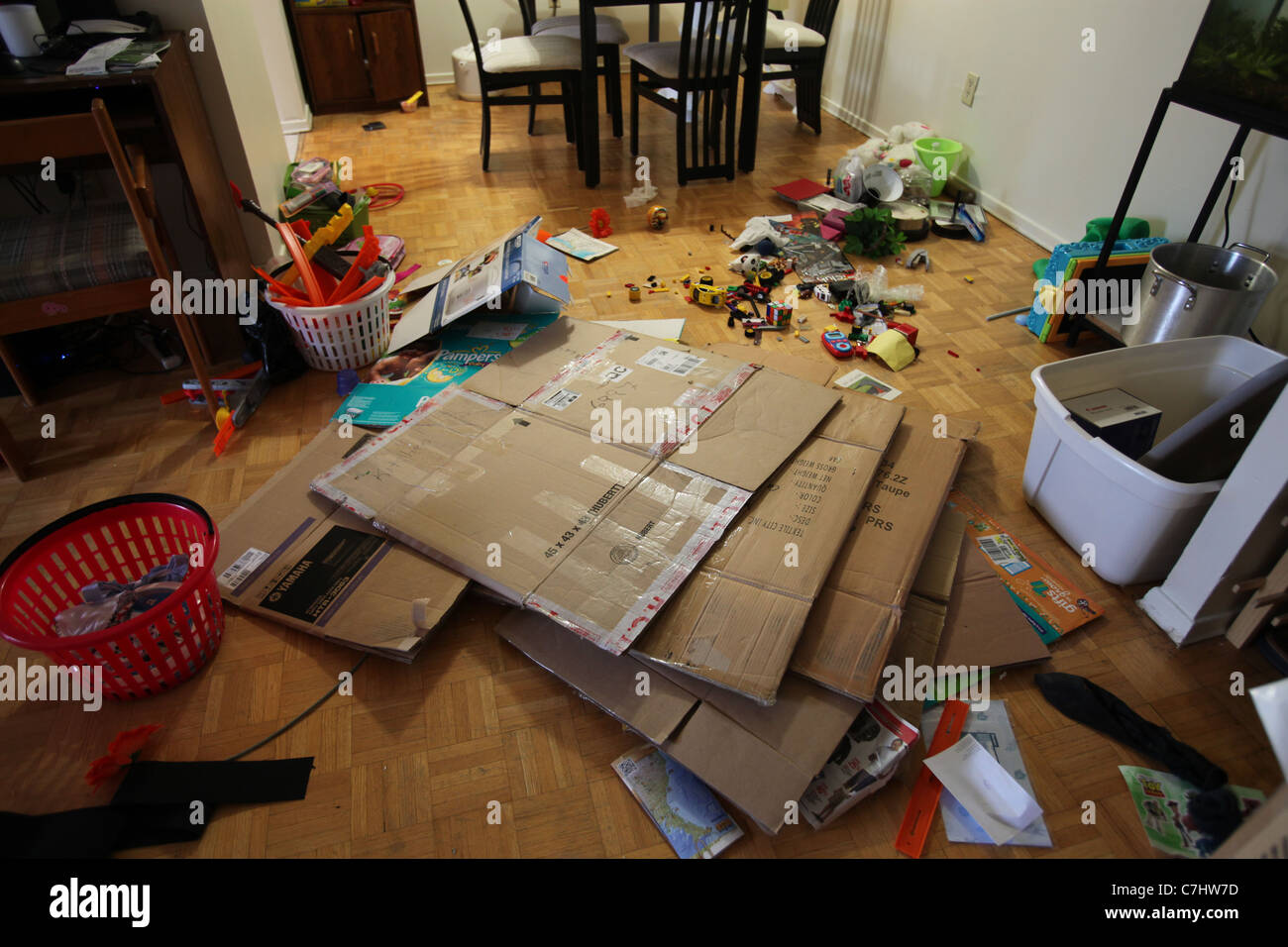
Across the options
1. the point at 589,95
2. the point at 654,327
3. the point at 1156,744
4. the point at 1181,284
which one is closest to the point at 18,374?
the point at 654,327

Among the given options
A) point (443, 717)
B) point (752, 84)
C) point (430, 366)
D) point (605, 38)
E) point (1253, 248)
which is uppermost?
point (605, 38)

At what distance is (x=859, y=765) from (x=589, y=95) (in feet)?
8.94

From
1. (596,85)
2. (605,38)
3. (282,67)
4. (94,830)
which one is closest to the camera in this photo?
(94,830)

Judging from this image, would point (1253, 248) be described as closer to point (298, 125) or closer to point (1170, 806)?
point (1170, 806)

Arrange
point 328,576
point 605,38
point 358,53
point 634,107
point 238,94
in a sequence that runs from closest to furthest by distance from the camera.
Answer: point 328,576 < point 238,94 < point 605,38 < point 634,107 < point 358,53

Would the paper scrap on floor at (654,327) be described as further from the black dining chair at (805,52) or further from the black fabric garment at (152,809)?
the black dining chair at (805,52)

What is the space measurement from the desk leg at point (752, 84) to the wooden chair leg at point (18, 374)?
104 inches

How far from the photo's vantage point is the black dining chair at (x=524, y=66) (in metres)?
3.17

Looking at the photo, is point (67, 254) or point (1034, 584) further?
point (67, 254)

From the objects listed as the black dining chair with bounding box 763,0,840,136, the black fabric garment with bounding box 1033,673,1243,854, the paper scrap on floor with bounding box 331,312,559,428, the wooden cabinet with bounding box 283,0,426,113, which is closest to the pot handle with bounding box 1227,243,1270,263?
the black fabric garment with bounding box 1033,673,1243,854

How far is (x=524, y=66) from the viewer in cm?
316
